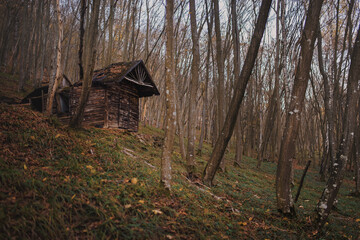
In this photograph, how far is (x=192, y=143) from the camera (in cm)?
896

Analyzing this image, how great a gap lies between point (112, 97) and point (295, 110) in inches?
425

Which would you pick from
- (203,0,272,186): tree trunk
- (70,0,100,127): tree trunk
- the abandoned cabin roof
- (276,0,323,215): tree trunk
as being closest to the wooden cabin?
the abandoned cabin roof

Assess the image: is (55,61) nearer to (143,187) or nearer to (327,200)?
(143,187)

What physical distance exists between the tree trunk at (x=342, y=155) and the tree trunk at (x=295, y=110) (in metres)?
0.73

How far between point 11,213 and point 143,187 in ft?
7.90

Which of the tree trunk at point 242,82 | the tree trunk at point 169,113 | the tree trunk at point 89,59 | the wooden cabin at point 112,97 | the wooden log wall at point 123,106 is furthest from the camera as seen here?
the wooden log wall at point 123,106

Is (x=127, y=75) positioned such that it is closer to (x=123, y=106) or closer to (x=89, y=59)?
(x=123, y=106)

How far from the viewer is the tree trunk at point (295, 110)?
203 inches

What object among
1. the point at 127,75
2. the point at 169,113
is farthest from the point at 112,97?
the point at 169,113

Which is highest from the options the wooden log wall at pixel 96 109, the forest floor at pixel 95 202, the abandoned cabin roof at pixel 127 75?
the abandoned cabin roof at pixel 127 75

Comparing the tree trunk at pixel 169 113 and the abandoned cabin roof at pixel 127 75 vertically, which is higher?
the abandoned cabin roof at pixel 127 75

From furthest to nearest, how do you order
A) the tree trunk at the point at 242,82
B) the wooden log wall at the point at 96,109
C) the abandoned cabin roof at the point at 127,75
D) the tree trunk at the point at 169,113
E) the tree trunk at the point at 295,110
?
the wooden log wall at the point at 96,109
the abandoned cabin roof at the point at 127,75
the tree trunk at the point at 242,82
the tree trunk at the point at 295,110
the tree trunk at the point at 169,113

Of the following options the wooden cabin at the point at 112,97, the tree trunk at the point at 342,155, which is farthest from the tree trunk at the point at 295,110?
the wooden cabin at the point at 112,97

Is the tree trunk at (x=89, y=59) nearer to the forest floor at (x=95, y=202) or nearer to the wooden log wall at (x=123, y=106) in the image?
the forest floor at (x=95, y=202)
